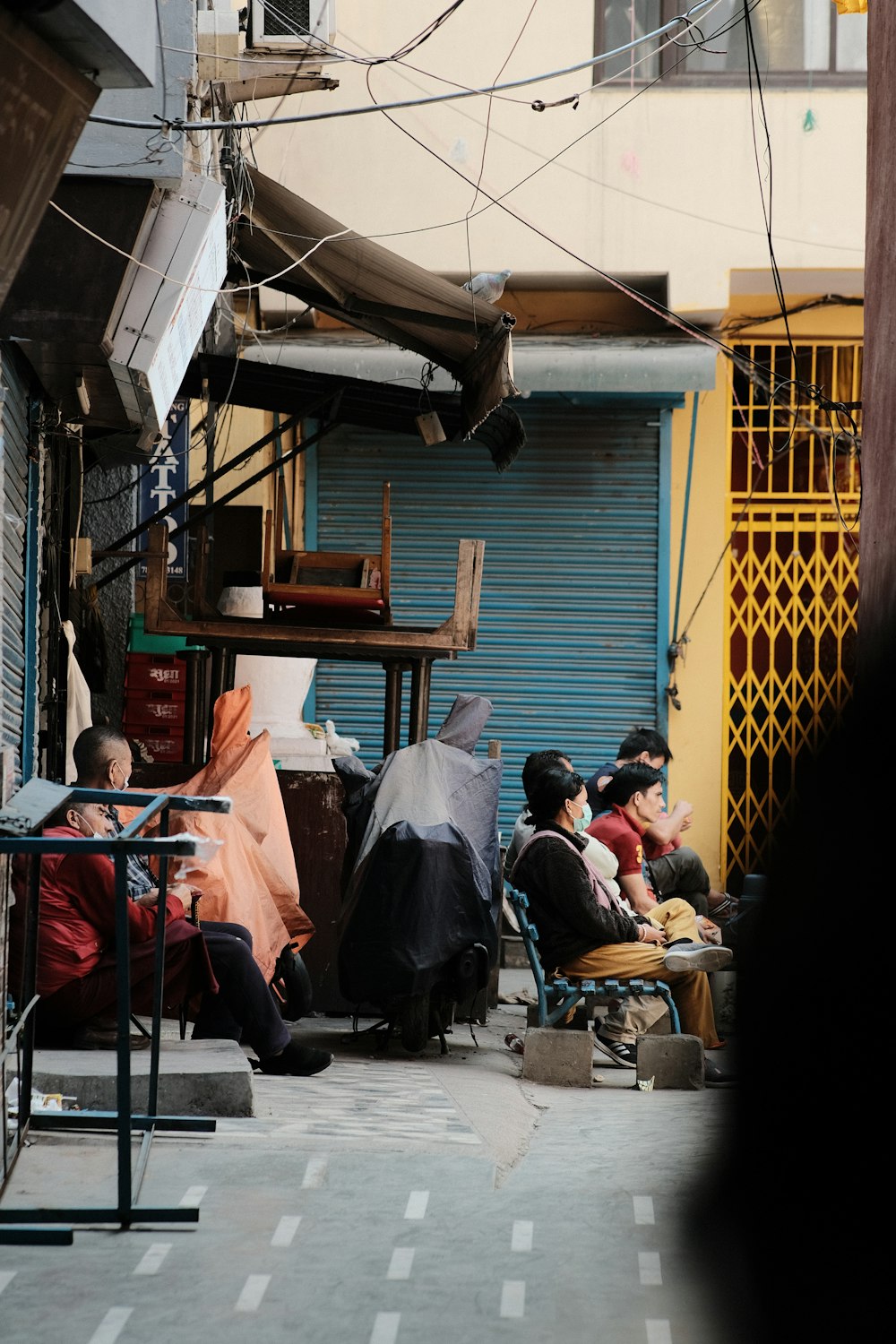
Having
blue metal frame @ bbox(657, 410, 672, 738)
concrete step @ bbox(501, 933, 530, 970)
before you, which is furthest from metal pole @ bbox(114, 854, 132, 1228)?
blue metal frame @ bbox(657, 410, 672, 738)

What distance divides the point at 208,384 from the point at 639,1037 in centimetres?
489

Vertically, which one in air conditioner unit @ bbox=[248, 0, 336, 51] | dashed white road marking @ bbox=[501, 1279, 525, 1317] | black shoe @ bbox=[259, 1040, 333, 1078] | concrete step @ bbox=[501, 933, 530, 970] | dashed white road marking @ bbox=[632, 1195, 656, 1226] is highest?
air conditioner unit @ bbox=[248, 0, 336, 51]

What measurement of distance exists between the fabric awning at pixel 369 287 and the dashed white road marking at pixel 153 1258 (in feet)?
18.5

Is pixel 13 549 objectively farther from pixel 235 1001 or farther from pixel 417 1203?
pixel 417 1203

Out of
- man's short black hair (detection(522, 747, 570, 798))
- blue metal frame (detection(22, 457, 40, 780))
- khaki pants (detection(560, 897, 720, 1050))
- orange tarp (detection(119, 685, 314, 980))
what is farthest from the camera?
man's short black hair (detection(522, 747, 570, 798))

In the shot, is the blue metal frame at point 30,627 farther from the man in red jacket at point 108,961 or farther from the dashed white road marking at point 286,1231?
the dashed white road marking at point 286,1231

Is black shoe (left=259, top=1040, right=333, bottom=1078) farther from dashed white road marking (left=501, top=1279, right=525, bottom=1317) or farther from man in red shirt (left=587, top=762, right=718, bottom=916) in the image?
dashed white road marking (left=501, top=1279, right=525, bottom=1317)

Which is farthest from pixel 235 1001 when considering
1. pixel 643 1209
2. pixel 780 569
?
pixel 780 569

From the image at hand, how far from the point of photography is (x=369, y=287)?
905 centimetres

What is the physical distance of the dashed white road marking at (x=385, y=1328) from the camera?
12.0 feet

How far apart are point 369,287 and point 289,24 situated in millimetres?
1448

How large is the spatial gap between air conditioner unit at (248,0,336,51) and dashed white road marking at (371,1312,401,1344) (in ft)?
21.6

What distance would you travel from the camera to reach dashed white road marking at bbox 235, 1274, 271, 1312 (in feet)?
12.6

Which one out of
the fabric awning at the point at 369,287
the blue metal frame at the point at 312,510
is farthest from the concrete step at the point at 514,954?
the fabric awning at the point at 369,287
